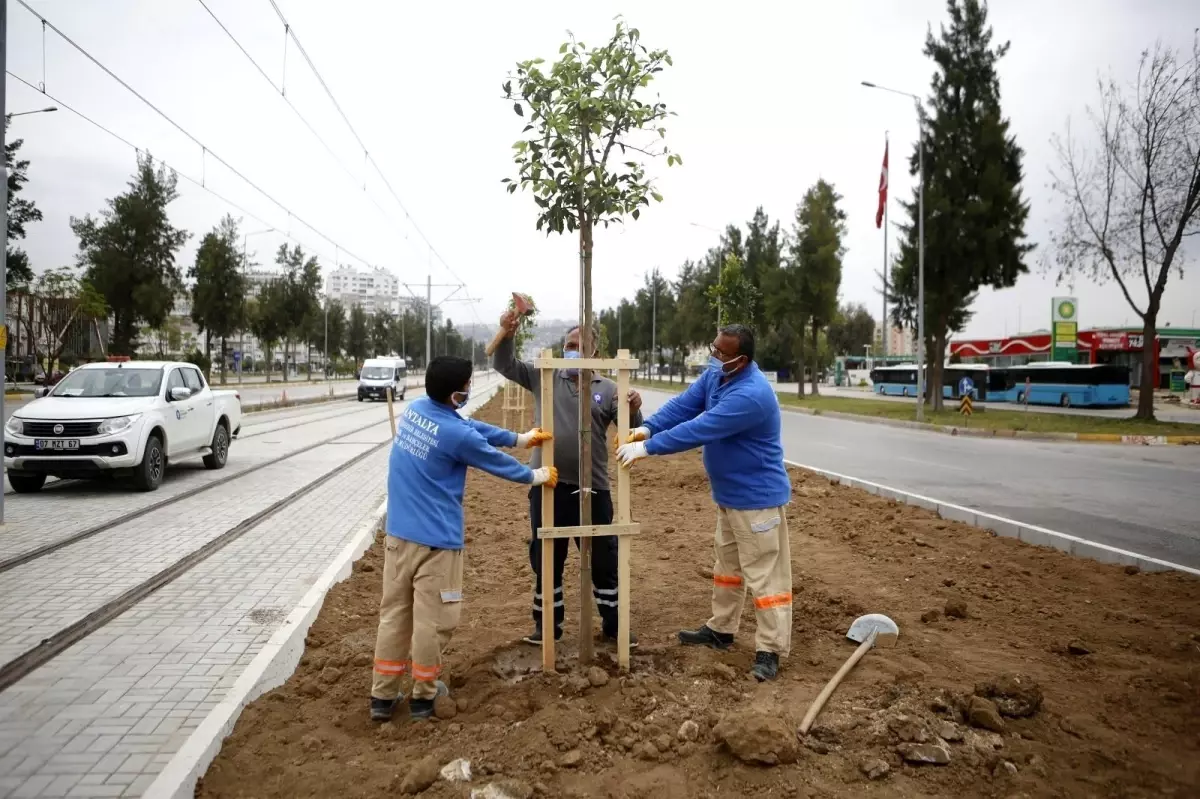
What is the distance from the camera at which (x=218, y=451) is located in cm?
1359

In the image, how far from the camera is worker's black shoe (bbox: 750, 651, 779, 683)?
4.37 metres

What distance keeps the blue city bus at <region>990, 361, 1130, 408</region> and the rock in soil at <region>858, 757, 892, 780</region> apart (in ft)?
119

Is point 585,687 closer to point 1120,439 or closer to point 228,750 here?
point 228,750

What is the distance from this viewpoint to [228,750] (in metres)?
3.69

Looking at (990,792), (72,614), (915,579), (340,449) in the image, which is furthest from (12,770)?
(340,449)

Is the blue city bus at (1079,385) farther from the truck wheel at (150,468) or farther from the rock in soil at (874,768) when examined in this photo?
the rock in soil at (874,768)

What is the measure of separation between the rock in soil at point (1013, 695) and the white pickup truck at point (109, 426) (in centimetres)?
1030

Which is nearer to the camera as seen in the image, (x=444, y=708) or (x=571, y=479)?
(x=444, y=708)

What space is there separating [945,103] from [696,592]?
96.7ft

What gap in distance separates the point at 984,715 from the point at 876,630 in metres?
1.18

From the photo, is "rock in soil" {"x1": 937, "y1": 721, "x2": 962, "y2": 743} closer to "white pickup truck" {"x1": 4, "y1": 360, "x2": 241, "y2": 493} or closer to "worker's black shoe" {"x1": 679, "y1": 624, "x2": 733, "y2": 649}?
"worker's black shoe" {"x1": 679, "y1": 624, "x2": 733, "y2": 649}

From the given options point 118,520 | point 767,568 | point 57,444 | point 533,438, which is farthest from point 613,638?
point 57,444

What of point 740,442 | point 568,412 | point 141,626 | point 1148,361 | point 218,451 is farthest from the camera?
point 1148,361

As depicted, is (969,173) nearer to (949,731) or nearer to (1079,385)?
(1079,385)
